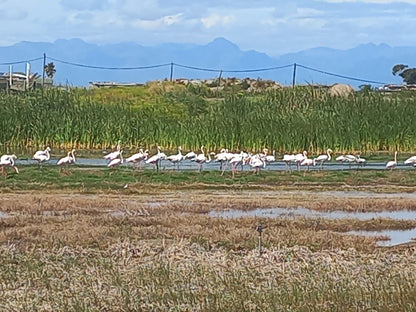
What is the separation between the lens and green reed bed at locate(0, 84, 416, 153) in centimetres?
3189

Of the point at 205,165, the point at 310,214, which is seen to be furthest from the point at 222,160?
the point at 310,214

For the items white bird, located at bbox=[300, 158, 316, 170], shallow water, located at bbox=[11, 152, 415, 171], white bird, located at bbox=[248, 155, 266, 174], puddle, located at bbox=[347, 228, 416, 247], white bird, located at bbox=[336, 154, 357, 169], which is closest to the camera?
puddle, located at bbox=[347, 228, 416, 247]

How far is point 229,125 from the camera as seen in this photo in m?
32.3

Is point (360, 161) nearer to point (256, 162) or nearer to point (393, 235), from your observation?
point (256, 162)

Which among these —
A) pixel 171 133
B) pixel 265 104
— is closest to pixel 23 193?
pixel 171 133

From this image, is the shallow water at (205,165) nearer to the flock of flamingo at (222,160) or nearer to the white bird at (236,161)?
the flock of flamingo at (222,160)

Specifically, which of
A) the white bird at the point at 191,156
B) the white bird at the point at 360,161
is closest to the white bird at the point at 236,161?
the white bird at the point at 191,156

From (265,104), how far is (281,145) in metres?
A: 4.39

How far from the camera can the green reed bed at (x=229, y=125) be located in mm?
31891

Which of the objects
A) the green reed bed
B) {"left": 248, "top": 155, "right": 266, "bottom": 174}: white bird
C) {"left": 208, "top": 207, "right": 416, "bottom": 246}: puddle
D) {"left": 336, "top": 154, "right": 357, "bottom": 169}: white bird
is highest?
the green reed bed

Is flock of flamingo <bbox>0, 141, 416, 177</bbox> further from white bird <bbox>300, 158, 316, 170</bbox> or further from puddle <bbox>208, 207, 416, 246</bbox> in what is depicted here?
puddle <bbox>208, 207, 416, 246</bbox>

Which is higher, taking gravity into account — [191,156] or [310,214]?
[191,156]

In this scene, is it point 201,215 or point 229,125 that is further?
point 229,125

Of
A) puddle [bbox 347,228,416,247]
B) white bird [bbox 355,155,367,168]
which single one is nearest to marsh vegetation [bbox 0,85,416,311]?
puddle [bbox 347,228,416,247]
